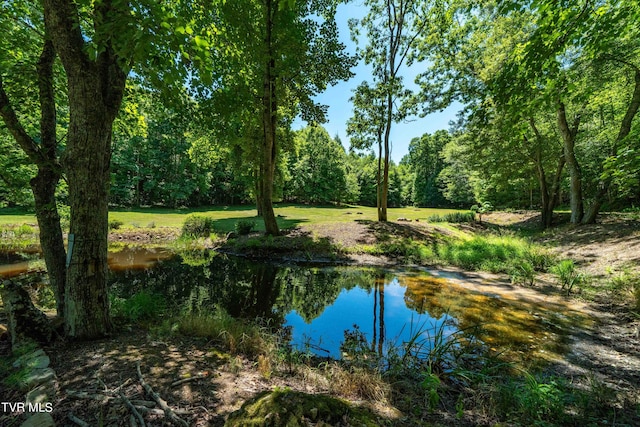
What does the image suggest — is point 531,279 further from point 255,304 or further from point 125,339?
point 125,339

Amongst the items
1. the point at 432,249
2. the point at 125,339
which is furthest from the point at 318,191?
the point at 125,339

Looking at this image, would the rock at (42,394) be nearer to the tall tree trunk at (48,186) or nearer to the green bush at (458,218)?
the tall tree trunk at (48,186)

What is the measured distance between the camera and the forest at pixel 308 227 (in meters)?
2.76

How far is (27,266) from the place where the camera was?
9.70m

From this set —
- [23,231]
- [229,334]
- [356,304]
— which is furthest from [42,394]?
[23,231]

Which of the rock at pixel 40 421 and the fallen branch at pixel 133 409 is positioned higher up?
the rock at pixel 40 421

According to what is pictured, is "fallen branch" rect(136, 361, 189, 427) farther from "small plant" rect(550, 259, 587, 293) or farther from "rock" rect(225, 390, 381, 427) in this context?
"small plant" rect(550, 259, 587, 293)

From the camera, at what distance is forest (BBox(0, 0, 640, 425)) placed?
2755mm

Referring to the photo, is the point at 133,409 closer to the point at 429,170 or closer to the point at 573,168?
the point at 573,168

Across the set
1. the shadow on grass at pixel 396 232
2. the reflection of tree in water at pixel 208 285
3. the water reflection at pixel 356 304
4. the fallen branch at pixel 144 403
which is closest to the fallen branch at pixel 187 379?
the fallen branch at pixel 144 403

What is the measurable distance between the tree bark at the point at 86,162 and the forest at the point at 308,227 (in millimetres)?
21

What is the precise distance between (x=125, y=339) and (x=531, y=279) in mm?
9290

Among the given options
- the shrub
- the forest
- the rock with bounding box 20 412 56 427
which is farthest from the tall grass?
the shrub

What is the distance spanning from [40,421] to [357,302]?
613 cm
